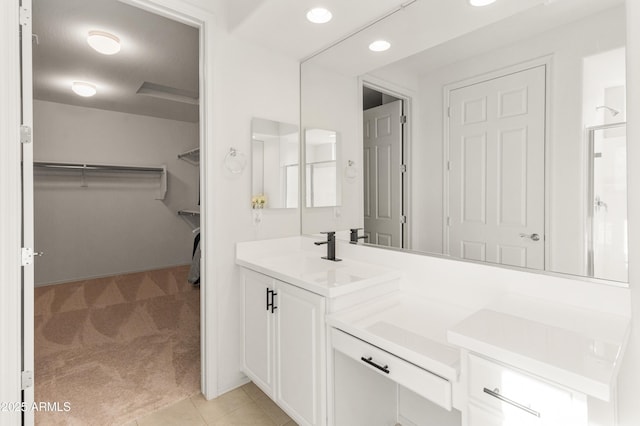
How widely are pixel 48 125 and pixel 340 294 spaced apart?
524 cm

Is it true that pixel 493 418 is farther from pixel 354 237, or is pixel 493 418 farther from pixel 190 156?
pixel 190 156

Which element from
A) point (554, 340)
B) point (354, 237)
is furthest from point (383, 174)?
point (554, 340)

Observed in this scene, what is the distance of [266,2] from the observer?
5.82 feet

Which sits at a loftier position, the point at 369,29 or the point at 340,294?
the point at 369,29

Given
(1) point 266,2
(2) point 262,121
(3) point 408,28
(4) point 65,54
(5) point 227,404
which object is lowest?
(5) point 227,404

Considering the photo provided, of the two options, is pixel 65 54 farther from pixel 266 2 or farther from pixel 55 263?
pixel 55 263

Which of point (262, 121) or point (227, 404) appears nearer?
point (227, 404)

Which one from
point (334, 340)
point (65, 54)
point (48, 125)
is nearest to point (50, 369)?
point (334, 340)

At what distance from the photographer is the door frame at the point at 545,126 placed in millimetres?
1261

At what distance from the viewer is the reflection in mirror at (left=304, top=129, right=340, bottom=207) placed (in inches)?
90.7

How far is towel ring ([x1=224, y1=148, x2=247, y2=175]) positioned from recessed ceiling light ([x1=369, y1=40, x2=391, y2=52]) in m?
1.07

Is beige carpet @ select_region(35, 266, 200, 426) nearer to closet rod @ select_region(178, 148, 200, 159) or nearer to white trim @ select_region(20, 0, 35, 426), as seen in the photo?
white trim @ select_region(20, 0, 35, 426)

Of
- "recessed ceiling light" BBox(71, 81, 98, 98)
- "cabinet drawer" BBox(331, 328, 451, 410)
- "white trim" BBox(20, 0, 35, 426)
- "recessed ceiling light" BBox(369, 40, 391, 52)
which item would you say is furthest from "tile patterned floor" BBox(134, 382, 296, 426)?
"recessed ceiling light" BBox(71, 81, 98, 98)

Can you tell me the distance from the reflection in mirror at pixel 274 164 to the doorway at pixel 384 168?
652 mm
